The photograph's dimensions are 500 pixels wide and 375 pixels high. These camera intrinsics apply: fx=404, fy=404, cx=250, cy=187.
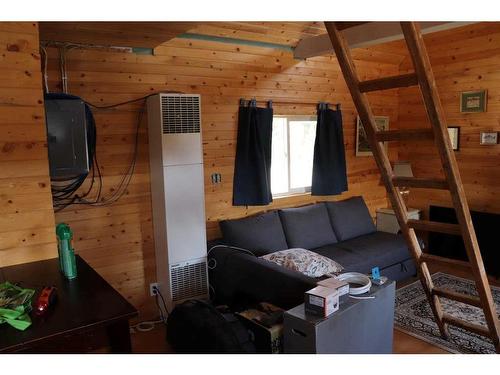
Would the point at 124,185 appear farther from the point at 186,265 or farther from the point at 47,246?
the point at 47,246

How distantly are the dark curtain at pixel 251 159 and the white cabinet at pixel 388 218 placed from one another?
1805mm

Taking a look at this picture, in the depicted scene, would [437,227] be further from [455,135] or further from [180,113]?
[455,135]

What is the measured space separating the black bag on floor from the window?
73.0 inches

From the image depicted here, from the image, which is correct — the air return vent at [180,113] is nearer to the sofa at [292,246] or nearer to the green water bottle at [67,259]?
the sofa at [292,246]

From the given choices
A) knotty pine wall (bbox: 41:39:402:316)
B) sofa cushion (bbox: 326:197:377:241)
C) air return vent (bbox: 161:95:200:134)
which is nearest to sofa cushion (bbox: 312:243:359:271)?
sofa cushion (bbox: 326:197:377:241)

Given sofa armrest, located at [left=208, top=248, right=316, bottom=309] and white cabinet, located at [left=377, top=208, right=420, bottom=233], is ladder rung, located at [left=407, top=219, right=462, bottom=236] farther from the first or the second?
white cabinet, located at [left=377, top=208, right=420, bottom=233]

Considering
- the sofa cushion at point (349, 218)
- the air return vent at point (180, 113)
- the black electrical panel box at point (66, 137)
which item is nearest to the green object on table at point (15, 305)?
the black electrical panel box at point (66, 137)

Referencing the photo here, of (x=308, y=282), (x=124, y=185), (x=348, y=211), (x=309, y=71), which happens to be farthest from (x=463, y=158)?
(x=124, y=185)

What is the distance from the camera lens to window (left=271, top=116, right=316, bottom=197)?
431 centimetres

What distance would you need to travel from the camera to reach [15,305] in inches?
59.9

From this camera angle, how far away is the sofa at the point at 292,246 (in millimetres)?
2838

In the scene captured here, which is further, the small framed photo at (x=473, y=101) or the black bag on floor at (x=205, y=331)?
the small framed photo at (x=473, y=101)

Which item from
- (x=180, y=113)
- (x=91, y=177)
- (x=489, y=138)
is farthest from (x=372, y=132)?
(x=489, y=138)

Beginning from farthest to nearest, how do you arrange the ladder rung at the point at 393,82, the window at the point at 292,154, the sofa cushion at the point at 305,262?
the window at the point at 292,154, the sofa cushion at the point at 305,262, the ladder rung at the point at 393,82
